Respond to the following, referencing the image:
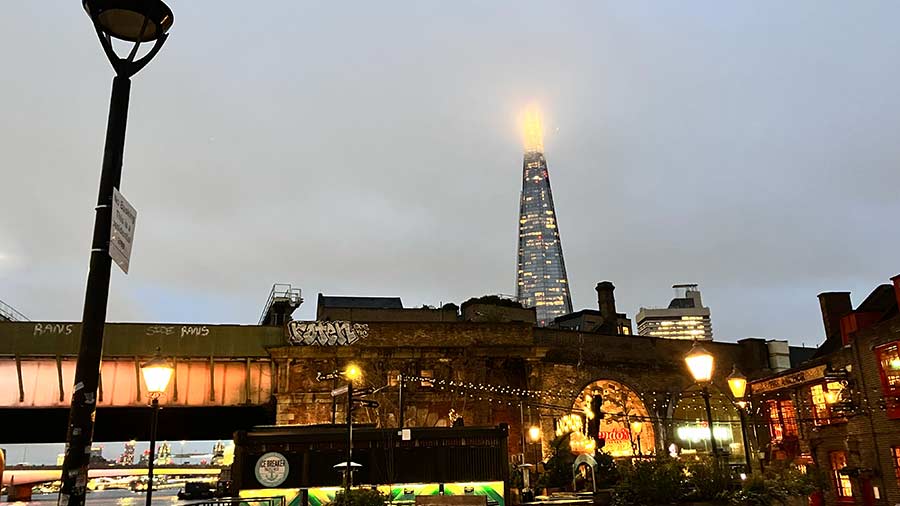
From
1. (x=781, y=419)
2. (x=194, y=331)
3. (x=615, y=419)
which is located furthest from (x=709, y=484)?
(x=194, y=331)

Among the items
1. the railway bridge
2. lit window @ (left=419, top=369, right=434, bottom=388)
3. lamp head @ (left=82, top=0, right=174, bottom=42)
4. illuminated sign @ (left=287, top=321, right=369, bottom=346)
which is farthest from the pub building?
lamp head @ (left=82, top=0, right=174, bottom=42)

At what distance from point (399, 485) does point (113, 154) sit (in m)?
17.9

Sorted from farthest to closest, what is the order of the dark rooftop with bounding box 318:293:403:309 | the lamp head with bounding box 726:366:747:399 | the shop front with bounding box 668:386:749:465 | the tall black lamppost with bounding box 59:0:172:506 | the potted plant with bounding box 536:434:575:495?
the dark rooftop with bounding box 318:293:403:309
the shop front with bounding box 668:386:749:465
the potted plant with bounding box 536:434:575:495
the lamp head with bounding box 726:366:747:399
the tall black lamppost with bounding box 59:0:172:506

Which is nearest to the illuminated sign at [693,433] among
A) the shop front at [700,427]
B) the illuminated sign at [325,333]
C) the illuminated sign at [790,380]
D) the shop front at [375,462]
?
the shop front at [700,427]

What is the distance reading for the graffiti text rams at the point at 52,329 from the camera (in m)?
33.4

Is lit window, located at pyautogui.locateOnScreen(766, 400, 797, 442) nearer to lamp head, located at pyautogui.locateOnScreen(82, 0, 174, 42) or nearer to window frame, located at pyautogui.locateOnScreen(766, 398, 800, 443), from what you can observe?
window frame, located at pyautogui.locateOnScreen(766, 398, 800, 443)

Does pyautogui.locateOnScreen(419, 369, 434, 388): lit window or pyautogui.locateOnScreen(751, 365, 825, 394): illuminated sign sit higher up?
pyautogui.locateOnScreen(419, 369, 434, 388): lit window

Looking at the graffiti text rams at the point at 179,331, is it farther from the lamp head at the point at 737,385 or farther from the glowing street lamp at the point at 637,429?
the lamp head at the point at 737,385

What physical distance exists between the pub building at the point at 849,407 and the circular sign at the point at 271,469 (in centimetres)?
2247

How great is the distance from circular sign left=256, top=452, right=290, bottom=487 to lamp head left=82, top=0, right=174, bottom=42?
1698 cm

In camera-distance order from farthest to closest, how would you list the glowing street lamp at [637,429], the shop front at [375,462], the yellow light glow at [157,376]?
the glowing street lamp at [637,429]
the shop front at [375,462]
the yellow light glow at [157,376]

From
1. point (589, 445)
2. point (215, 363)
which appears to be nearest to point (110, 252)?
point (215, 363)

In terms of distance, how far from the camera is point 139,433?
139 feet

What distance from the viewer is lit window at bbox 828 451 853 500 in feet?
94.7
